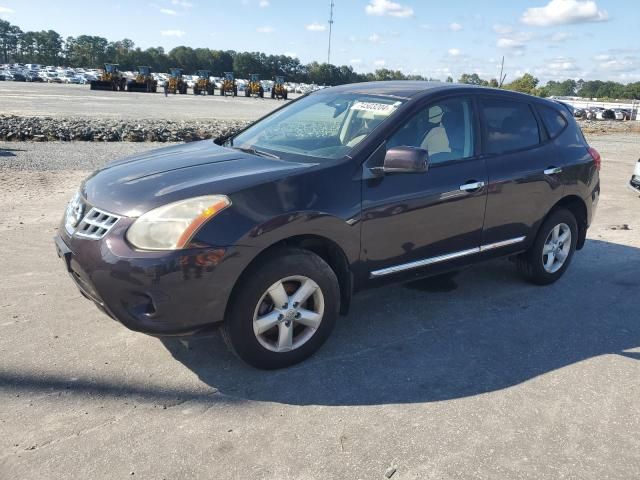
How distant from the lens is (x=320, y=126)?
4.29 m

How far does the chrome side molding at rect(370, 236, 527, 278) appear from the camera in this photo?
3.85m

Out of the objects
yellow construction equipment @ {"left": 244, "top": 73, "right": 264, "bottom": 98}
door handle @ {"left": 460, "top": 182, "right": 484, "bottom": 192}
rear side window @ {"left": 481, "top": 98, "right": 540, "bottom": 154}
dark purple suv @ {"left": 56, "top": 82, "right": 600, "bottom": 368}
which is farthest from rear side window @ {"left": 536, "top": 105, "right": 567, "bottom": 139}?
yellow construction equipment @ {"left": 244, "top": 73, "right": 264, "bottom": 98}

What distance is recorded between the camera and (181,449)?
8.84 ft

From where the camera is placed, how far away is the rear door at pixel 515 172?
4.42 meters

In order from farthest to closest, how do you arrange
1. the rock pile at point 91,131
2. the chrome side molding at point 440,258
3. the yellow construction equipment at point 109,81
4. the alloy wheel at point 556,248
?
the yellow construction equipment at point 109,81
the rock pile at point 91,131
the alloy wheel at point 556,248
the chrome side molding at point 440,258

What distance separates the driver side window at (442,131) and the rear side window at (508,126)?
7.8 inches

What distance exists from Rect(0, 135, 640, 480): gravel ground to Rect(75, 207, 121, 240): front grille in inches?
31.1

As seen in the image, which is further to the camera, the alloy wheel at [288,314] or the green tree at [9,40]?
the green tree at [9,40]

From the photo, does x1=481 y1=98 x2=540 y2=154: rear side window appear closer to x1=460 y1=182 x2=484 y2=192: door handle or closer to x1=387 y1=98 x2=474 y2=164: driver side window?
x1=387 y1=98 x2=474 y2=164: driver side window

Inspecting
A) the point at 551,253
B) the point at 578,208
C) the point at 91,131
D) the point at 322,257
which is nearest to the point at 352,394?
the point at 322,257

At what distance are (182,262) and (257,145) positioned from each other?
159 cm

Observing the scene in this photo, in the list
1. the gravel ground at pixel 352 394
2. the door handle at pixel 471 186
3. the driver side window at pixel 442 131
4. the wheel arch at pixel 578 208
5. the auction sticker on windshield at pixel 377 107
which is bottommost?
the gravel ground at pixel 352 394

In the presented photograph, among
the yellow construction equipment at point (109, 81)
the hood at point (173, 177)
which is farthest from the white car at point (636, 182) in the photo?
the yellow construction equipment at point (109, 81)

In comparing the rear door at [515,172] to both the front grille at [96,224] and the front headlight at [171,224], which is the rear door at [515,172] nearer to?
the front headlight at [171,224]
